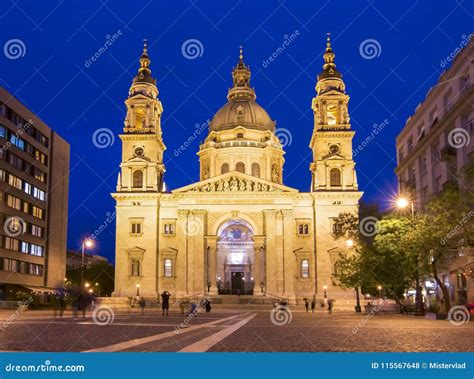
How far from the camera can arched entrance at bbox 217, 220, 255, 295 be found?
8175cm

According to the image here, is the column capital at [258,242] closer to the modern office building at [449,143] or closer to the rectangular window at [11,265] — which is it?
the modern office building at [449,143]

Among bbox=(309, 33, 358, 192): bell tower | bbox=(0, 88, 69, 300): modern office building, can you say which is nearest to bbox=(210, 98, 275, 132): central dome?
bbox=(309, 33, 358, 192): bell tower

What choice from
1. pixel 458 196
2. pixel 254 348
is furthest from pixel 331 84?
pixel 254 348

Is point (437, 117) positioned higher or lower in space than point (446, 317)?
higher

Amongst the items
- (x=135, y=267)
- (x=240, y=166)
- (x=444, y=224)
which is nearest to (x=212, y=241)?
(x=135, y=267)

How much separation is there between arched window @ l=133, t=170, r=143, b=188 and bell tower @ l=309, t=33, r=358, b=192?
20.5 metres

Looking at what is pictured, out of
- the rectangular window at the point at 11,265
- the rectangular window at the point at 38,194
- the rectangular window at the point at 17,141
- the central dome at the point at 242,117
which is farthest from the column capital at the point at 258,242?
the rectangular window at the point at 17,141

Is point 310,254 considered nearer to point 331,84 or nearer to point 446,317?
point 331,84

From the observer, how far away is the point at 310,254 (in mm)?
75375

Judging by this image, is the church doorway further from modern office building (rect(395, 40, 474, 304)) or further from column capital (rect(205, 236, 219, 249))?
modern office building (rect(395, 40, 474, 304))

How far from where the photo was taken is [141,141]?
77.6 m

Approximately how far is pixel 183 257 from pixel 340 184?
20.4m

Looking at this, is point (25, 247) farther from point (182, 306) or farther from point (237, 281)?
point (182, 306)

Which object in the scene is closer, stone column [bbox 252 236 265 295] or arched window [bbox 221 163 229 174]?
stone column [bbox 252 236 265 295]
